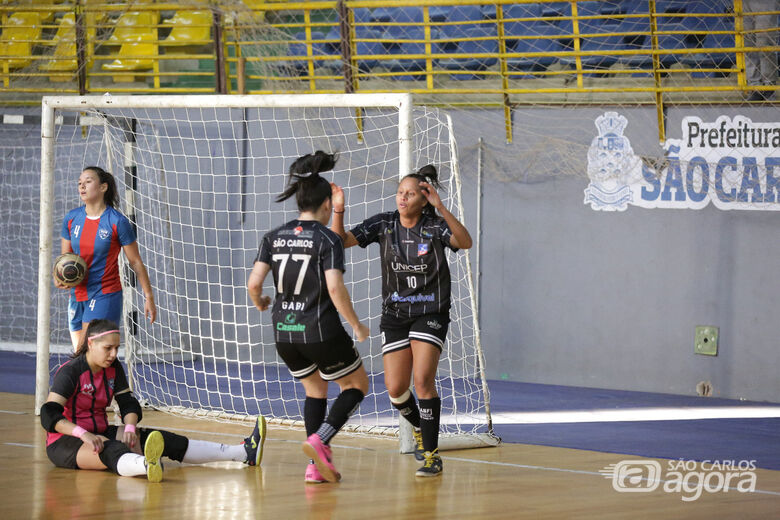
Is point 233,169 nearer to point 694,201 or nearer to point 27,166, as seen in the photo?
point 27,166

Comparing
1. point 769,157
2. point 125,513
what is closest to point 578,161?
point 769,157

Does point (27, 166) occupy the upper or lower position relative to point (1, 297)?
upper

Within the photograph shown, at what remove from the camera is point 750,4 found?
939 centimetres

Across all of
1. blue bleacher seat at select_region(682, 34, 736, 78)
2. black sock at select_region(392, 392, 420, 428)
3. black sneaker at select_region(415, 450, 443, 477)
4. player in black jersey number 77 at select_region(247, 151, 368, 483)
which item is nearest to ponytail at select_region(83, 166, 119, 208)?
player in black jersey number 77 at select_region(247, 151, 368, 483)

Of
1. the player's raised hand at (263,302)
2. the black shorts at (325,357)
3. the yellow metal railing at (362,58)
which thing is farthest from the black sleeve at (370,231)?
the yellow metal railing at (362,58)

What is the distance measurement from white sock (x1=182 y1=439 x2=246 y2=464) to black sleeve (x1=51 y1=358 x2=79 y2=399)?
0.70 metres

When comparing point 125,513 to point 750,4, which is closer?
point 125,513

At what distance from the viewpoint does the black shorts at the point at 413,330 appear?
5.81 m

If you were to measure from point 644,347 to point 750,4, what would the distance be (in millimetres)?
3269

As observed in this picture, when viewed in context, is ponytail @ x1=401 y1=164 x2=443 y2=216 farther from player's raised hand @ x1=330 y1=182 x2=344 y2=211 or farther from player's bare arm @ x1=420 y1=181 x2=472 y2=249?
player's raised hand @ x1=330 y1=182 x2=344 y2=211

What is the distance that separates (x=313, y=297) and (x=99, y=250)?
212 cm

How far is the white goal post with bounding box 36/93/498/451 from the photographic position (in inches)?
363

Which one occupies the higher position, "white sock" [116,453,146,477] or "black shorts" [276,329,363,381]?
"black shorts" [276,329,363,381]
